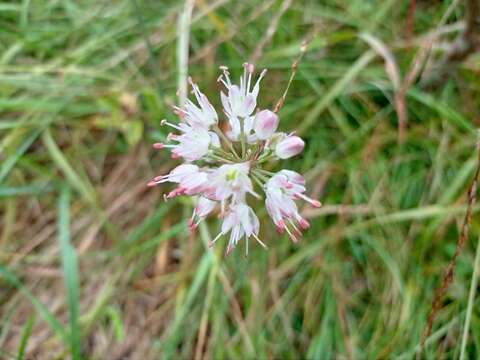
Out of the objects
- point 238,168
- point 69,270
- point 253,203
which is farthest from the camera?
point 253,203

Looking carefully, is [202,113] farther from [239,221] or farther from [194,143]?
[239,221]

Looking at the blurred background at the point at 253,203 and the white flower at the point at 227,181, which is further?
the blurred background at the point at 253,203

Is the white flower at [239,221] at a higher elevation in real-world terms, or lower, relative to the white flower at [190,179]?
lower

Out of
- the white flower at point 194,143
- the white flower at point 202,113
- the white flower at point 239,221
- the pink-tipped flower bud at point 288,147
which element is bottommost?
the white flower at point 239,221

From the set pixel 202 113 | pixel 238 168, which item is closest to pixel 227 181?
pixel 238 168

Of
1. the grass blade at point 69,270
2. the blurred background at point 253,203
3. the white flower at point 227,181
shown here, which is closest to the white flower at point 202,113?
the white flower at point 227,181

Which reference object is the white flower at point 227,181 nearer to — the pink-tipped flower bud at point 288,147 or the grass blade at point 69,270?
the pink-tipped flower bud at point 288,147

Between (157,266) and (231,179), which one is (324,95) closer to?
(157,266)
